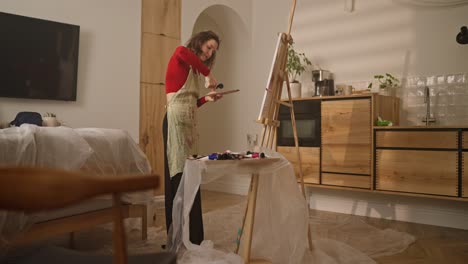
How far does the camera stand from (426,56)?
3.56 metres

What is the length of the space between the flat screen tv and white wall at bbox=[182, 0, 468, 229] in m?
1.36

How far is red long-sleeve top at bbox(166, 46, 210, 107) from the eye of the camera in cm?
231

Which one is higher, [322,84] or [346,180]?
[322,84]

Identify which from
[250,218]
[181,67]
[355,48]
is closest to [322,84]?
[355,48]

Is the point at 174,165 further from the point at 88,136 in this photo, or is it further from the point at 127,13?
the point at 127,13

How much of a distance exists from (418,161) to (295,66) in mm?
1702

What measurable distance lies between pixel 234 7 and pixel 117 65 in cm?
179

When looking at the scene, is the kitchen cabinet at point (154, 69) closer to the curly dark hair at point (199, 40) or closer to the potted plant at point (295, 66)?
the potted plant at point (295, 66)

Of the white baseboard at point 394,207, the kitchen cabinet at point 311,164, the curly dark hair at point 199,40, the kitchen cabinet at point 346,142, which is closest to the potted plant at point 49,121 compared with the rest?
the curly dark hair at point 199,40

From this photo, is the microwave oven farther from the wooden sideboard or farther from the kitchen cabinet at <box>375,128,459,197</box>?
the kitchen cabinet at <box>375,128,459,197</box>

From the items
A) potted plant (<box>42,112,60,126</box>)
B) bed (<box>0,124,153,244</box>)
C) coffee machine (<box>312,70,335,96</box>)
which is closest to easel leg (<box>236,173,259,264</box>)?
bed (<box>0,124,153,244</box>)

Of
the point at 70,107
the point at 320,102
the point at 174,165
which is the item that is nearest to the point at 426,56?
the point at 320,102

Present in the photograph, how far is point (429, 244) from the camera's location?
278 cm

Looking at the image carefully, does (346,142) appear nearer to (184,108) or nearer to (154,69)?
(184,108)
